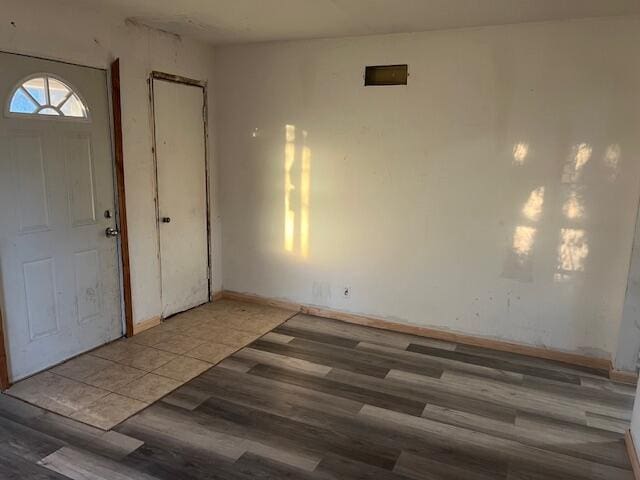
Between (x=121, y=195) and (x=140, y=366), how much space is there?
129 cm

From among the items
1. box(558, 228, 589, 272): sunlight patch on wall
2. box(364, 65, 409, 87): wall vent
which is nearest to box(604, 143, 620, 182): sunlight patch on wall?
box(558, 228, 589, 272): sunlight patch on wall

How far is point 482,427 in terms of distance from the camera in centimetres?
268

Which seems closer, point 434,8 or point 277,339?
point 434,8

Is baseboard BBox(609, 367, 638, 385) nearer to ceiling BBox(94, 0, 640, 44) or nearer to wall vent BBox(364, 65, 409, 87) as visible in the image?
ceiling BBox(94, 0, 640, 44)

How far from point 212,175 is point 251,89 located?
909mm

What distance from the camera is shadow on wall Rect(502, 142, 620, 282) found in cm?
331

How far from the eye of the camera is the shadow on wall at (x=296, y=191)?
4.23 metres

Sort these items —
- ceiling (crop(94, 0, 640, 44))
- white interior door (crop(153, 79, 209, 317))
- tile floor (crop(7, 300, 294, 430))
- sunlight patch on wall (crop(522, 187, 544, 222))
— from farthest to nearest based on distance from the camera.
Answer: white interior door (crop(153, 79, 209, 317)) → sunlight patch on wall (crop(522, 187, 544, 222)) → ceiling (crop(94, 0, 640, 44)) → tile floor (crop(7, 300, 294, 430))

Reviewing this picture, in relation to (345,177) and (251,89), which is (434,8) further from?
(251,89)

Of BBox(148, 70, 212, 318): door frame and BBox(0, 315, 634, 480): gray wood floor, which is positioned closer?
BBox(0, 315, 634, 480): gray wood floor

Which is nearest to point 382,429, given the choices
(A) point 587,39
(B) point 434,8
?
(B) point 434,8

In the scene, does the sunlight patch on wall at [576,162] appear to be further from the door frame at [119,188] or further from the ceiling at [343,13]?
the door frame at [119,188]

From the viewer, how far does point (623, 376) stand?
10.7 ft

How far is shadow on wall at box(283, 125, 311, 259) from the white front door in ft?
4.96
